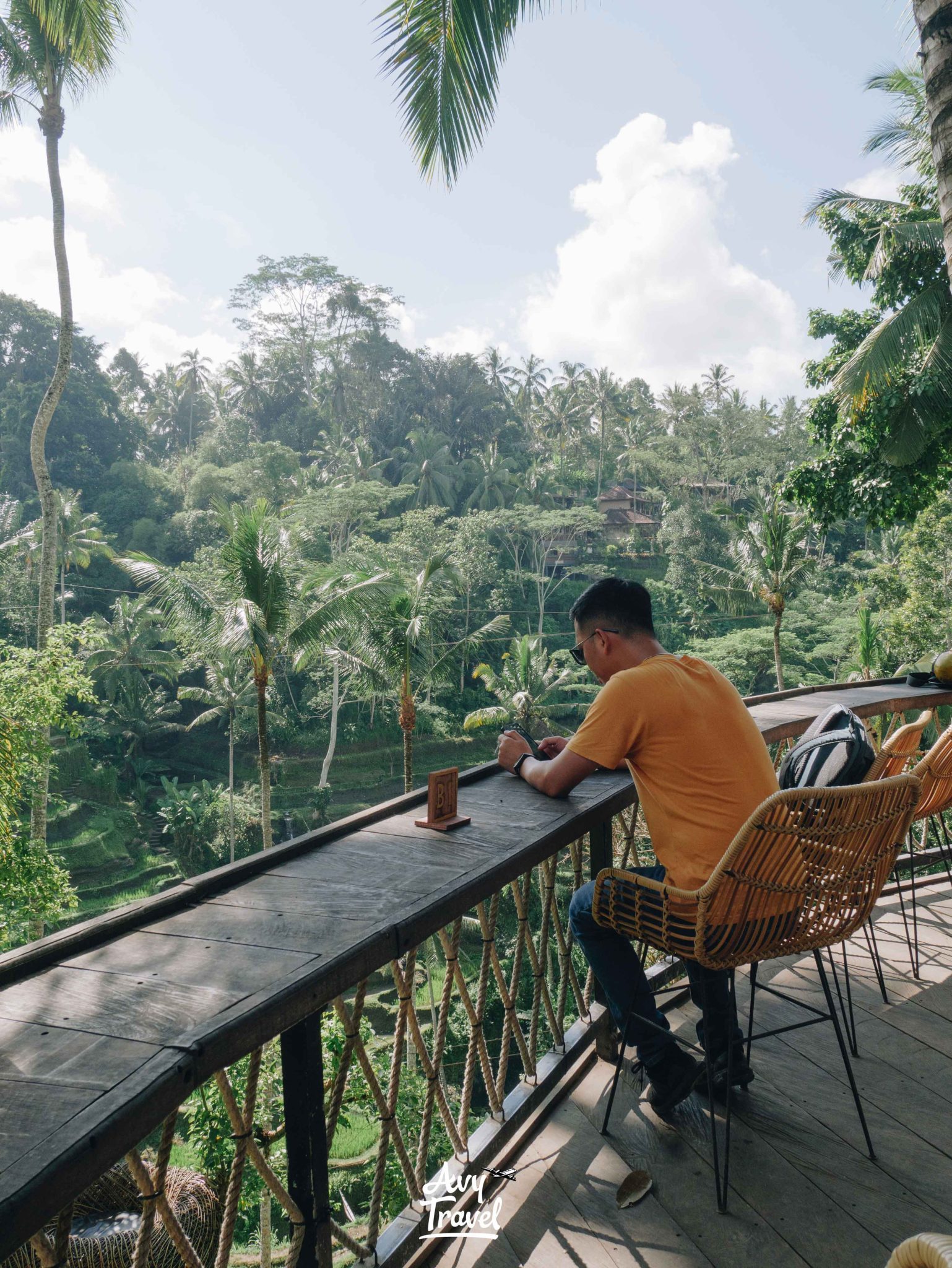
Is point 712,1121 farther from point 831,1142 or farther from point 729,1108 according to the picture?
point 831,1142

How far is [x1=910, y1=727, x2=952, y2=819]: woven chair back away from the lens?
229 centimetres

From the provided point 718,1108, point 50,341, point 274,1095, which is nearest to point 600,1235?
point 718,1108

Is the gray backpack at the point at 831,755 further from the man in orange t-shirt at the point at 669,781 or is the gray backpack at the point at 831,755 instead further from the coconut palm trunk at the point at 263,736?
the coconut palm trunk at the point at 263,736

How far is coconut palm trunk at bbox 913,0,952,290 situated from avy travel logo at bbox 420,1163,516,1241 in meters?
2.58

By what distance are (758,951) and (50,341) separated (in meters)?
37.9

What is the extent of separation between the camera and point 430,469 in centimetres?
3403

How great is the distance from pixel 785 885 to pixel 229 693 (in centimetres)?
2205

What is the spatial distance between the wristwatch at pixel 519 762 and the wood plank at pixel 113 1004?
3.61 ft

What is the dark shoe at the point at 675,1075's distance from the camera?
173cm

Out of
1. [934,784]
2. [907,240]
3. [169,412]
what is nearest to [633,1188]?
[934,784]

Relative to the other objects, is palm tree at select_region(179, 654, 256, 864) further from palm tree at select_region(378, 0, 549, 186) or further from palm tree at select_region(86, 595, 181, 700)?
palm tree at select_region(378, 0, 549, 186)

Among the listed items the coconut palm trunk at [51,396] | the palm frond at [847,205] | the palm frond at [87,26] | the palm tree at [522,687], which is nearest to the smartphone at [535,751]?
the palm frond at [87,26]

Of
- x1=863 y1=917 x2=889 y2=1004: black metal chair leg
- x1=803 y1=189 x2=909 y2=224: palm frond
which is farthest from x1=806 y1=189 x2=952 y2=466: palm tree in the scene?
x1=863 y1=917 x2=889 y2=1004: black metal chair leg

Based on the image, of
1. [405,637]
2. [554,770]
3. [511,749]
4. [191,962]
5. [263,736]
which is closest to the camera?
[191,962]
